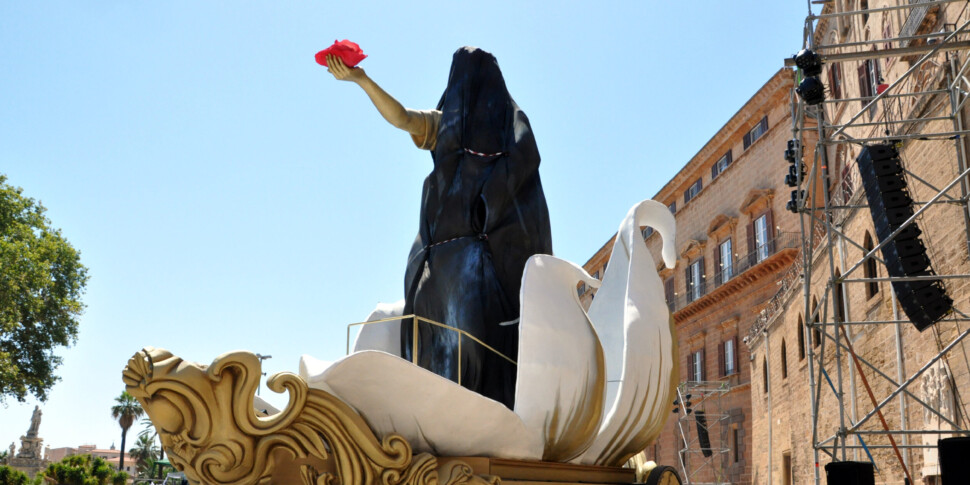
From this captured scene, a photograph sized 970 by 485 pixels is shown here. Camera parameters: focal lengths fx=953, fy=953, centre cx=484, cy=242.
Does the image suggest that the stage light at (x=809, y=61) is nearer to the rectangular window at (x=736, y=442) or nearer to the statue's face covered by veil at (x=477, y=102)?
the statue's face covered by veil at (x=477, y=102)

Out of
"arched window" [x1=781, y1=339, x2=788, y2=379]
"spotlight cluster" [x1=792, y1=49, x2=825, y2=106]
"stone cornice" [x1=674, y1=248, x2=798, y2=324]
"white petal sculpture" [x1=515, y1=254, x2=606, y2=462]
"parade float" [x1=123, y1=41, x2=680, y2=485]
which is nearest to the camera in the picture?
"parade float" [x1=123, y1=41, x2=680, y2=485]

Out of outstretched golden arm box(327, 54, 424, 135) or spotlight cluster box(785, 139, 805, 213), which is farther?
spotlight cluster box(785, 139, 805, 213)

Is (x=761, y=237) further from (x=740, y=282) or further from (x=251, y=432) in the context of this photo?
(x=251, y=432)

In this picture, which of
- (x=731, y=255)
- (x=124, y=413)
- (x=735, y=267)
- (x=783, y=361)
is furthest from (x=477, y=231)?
(x=124, y=413)

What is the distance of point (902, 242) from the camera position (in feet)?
36.6

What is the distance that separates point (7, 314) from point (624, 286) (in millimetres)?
23105

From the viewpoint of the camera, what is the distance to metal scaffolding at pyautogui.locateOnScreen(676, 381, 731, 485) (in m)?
30.7

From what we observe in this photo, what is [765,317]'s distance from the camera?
28844 mm

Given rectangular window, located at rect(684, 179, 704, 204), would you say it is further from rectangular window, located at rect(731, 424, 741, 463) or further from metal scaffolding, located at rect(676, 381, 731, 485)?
rectangular window, located at rect(731, 424, 741, 463)

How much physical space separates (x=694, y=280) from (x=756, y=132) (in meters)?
7.83

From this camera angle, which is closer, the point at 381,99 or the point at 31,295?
the point at 381,99

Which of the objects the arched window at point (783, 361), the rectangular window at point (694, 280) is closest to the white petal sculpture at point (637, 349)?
the arched window at point (783, 361)

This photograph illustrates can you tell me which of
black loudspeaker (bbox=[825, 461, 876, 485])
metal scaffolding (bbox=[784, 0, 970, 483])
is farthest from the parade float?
metal scaffolding (bbox=[784, 0, 970, 483])

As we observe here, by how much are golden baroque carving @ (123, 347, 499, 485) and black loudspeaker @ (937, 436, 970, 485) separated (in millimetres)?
4994
